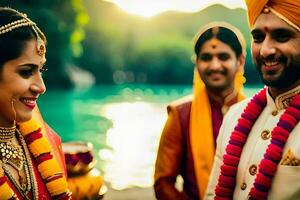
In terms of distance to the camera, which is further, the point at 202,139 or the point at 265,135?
the point at 202,139

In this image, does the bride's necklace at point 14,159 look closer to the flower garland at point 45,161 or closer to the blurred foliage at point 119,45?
the flower garland at point 45,161

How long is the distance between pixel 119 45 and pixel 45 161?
18.0 m

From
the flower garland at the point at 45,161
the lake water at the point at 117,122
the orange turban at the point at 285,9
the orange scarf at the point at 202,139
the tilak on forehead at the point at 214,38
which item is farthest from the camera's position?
the lake water at the point at 117,122

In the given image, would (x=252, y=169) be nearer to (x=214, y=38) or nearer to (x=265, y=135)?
(x=265, y=135)

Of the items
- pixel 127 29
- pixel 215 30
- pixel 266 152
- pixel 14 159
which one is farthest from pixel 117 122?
pixel 266 152

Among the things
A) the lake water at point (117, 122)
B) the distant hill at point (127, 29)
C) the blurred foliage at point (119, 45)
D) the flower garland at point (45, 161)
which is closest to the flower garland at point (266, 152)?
the flower garland at point (45, 161)

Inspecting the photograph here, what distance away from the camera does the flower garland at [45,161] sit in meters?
2.21

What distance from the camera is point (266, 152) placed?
2.07 metres

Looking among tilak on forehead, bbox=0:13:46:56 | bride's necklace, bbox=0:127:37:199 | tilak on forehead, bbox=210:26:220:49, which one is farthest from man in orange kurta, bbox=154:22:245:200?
tilak on forehead, bbox=0:13:46:56

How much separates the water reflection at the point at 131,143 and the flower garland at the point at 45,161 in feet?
15.1

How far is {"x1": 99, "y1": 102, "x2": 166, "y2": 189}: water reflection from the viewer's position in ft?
25.9

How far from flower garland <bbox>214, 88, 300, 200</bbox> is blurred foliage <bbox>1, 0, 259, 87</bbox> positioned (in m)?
15.2

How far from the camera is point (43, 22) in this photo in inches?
609

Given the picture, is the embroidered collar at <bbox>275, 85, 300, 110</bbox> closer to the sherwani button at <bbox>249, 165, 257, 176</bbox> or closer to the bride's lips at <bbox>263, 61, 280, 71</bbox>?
the bride's lips at <bbox>263, 61, 280, 71</bbox>
